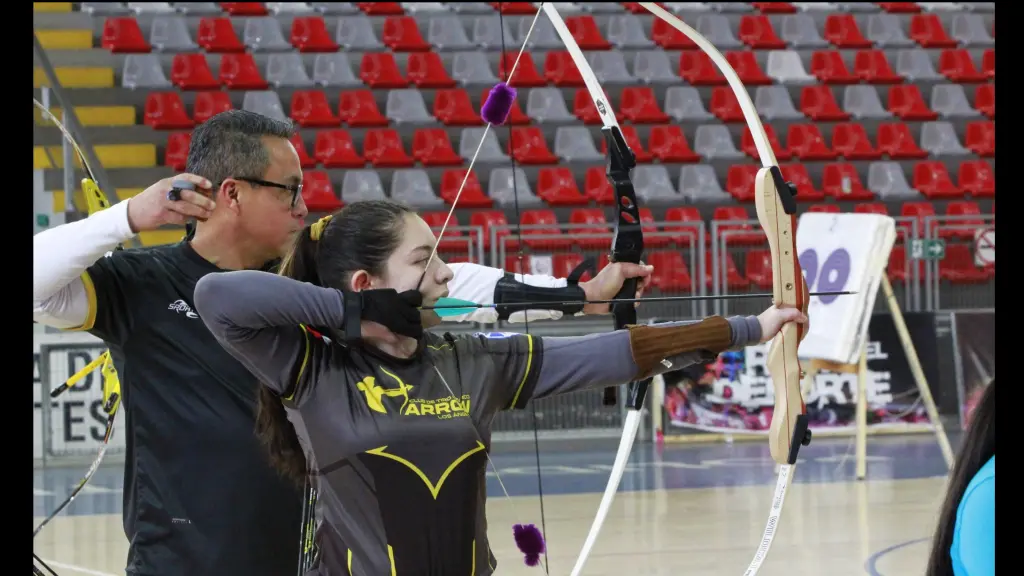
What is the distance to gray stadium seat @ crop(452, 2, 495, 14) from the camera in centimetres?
1070

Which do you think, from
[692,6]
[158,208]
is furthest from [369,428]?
[692,6]

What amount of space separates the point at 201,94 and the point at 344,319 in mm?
8270

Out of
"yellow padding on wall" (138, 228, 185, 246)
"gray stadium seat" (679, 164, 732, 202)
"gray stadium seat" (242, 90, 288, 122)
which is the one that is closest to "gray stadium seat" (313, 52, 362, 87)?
"gray stadium seat" (242, 90, 288, 122)

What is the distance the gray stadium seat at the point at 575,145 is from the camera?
31.6 ft

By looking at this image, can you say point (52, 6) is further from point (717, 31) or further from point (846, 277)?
point (846, 277)

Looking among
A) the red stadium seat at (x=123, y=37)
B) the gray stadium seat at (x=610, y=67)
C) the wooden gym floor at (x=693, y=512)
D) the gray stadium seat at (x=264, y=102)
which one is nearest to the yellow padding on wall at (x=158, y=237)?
the gray stadium seat at (x=264, y=102)

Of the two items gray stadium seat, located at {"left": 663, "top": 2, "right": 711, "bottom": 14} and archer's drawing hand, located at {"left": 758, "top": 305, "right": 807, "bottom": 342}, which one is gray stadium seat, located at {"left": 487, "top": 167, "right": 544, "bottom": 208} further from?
archer's drawing hand, located at {"left": 758, "top": 305, "right": 807, "bottom": 342}

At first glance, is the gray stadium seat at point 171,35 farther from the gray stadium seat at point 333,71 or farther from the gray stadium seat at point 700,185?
the gray stadium seat at point 700,185

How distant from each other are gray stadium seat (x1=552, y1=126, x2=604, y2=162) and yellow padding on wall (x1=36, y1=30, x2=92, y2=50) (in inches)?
154

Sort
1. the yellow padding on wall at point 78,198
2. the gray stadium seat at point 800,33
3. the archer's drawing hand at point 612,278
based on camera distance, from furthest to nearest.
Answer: the gray stadium seat at point 800,33 → the yellow padding on wall at point 78,198 → the archer's drawing hand at point 612,278

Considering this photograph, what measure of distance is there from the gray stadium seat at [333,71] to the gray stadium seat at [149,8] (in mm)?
1486

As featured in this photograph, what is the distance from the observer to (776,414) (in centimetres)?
189

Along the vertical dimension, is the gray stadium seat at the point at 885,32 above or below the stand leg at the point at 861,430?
above

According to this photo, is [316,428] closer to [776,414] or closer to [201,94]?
[776,414]
